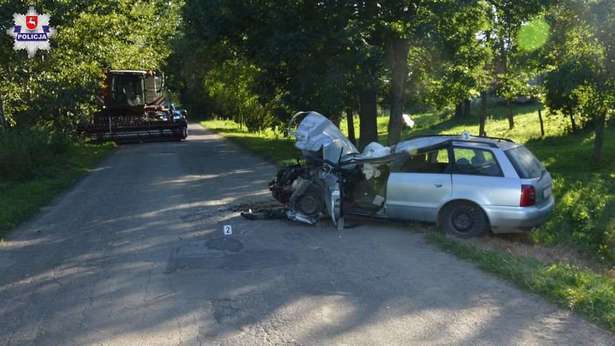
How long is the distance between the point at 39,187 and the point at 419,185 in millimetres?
8776

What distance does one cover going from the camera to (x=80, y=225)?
31.9 ft

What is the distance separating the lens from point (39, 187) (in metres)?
13.6

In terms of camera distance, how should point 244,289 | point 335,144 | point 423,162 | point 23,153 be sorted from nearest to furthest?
point 244,289 < point 423,162 < point 335,144 < point 23,153

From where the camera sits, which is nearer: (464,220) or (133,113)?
(464,220)

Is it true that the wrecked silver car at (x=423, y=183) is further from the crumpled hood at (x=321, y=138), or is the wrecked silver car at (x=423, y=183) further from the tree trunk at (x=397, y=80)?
the tree trunk at (x=397, y=80)

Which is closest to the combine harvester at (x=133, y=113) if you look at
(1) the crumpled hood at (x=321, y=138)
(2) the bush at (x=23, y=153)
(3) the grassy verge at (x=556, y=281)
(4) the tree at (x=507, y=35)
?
(2) the bush at (x=23, y=153)

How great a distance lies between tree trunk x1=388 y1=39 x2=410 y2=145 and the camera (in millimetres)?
17344

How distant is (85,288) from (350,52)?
1127 cm

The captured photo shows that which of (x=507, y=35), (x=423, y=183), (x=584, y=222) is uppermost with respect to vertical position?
(x=507, y=35)

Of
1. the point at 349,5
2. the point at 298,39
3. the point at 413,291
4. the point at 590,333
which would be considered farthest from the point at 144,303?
the point at 349,5

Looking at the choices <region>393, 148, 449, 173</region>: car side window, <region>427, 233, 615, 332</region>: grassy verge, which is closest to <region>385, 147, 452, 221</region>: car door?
<region>393, 148, 449, 173</region>: car side window

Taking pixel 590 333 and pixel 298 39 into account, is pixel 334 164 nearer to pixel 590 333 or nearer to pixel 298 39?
pixel 590 333

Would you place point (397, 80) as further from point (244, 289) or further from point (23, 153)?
point (244, 289)

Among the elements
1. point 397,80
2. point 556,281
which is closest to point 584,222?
point 556,281
